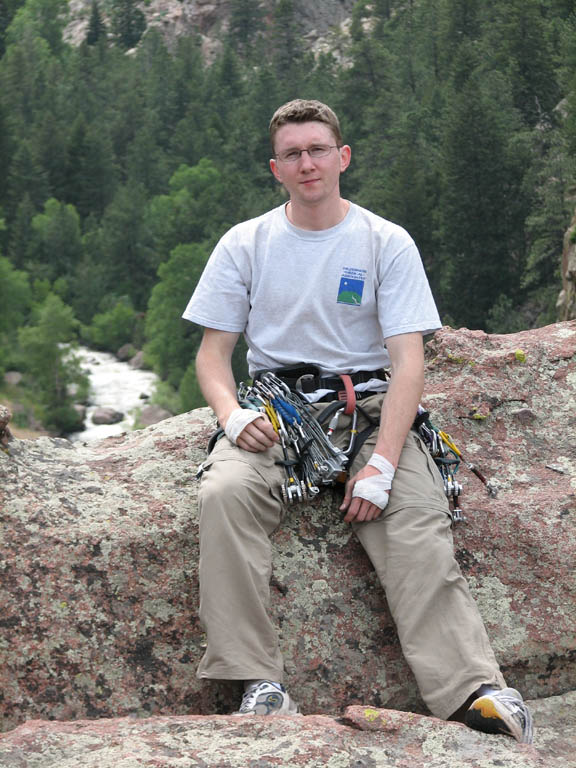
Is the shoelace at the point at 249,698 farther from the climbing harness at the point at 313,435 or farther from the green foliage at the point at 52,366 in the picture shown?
the green foliage at the point at 52,366

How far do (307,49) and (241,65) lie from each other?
6522mm

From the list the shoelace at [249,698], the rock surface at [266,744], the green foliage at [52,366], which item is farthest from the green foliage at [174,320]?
the rock surface at [266,744]

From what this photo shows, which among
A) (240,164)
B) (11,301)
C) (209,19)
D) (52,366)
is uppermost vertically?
(209,19)

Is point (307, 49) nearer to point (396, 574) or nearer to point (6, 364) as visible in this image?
point (6, 364)

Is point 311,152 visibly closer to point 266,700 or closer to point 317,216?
point 317,216

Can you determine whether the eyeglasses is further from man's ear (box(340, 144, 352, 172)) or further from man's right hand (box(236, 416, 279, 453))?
man's right hand (box(236, 416, 279, 453))

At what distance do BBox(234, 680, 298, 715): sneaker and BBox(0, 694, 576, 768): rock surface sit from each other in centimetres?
15

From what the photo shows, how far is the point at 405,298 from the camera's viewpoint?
15.3 ft

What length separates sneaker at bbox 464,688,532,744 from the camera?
140 inches

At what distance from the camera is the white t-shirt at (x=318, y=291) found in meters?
4.72

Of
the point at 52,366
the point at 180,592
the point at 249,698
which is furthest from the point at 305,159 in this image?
the point at 52,366

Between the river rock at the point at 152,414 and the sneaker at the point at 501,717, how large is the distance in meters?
44.8

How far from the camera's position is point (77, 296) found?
66438 millimetres

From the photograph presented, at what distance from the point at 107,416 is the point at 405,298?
154 feet
